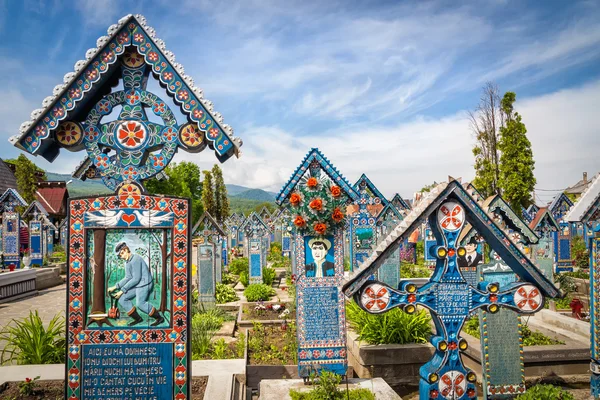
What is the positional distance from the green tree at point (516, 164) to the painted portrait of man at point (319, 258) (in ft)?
62.2

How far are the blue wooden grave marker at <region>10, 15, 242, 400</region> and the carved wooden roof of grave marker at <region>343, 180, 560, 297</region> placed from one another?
6.66 feet

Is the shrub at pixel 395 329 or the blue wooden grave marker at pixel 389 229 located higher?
the blue wooden grave marker at pixel 389 229

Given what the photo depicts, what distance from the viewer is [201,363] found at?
261 inches

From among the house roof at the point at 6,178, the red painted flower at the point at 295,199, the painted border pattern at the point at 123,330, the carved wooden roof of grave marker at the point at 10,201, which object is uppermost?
the house roof at the point at 6,178

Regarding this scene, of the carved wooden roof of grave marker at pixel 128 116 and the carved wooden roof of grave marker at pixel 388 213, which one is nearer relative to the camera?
the carved wooden roof of grave marker at pixel 128 116

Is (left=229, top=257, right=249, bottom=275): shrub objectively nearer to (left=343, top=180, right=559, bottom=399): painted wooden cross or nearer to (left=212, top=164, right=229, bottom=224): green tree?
(left=343, top=180, right=559, bottom=399): painted wooden cross

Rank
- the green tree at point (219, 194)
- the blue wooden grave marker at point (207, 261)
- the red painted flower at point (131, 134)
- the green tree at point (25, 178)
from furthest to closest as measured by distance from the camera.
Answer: the green tree at point (219, 194), the green tree at point (25, 178), the blue wooden grave marker at point (207, 261), the red painted flower at point (131, 134)

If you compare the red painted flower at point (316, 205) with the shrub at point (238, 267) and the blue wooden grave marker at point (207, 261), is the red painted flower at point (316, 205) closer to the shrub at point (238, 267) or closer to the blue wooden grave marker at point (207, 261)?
the blue wooden grave marker at point (207, 261)

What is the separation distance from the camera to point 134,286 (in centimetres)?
468

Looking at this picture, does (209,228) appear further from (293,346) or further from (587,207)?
(587,207)

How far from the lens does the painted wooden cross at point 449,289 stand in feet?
13.5

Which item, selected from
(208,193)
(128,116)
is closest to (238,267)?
(128,116)

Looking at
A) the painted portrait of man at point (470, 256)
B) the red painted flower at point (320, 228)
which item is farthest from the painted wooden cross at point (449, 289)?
the painted portrait of man at point (470, 256)

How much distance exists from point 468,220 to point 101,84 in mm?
4515
